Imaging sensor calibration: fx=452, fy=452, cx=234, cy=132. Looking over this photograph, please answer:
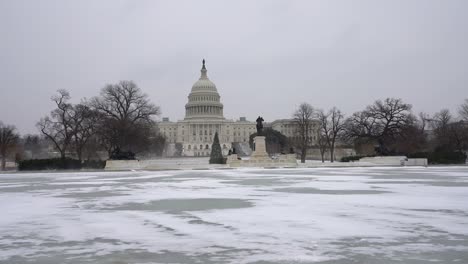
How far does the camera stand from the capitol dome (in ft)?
529

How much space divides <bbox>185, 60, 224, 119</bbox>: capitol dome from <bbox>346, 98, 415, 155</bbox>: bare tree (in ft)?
329

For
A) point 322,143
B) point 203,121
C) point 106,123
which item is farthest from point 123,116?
point 203,121

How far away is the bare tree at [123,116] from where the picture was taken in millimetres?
51062

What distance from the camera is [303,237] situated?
26.3 feet

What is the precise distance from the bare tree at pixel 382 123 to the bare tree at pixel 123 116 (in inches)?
1088

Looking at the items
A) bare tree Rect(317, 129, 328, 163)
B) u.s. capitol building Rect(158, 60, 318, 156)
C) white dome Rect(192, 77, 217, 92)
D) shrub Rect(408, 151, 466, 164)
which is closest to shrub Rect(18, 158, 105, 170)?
bare tree Rect(317, 129, 328, 163)

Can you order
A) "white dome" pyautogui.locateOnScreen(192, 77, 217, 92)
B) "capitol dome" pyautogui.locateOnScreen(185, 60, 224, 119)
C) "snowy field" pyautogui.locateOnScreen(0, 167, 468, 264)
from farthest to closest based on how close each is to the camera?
"white dome" pyautogui.locateOnScreen(192, 77, 217, 92), "capitol dome" pyautogui.locateOnScreen(185, 60, 224, 119), "snowy field" pyautogui.locateOnScreen(0, 167, 468, 264)

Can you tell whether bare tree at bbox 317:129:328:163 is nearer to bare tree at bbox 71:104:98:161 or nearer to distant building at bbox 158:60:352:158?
bare tree at bbox 71:104:98:161

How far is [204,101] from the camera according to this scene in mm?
161000

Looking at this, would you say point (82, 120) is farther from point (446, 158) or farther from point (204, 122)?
point (204, 122)

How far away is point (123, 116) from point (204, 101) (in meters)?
106

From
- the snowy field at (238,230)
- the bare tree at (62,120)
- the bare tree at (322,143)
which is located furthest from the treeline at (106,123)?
the snowy field at (238,230)

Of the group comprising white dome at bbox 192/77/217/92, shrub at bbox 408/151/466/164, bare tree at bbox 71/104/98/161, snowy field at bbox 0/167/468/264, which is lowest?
snowy field at bbox 0/167/468/264

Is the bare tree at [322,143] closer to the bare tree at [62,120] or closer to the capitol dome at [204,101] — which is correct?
the bare tree at [62,120]
